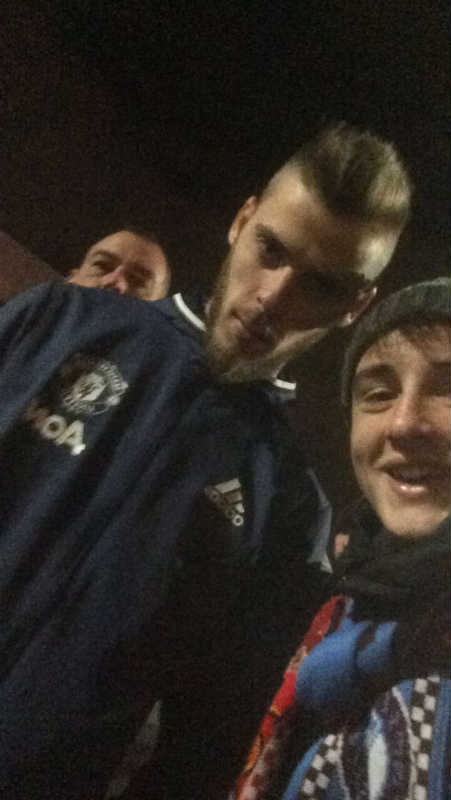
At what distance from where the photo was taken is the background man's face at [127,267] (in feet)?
1.74

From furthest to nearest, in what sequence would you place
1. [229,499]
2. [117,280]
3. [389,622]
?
[117,280], [229,499], [389,622]

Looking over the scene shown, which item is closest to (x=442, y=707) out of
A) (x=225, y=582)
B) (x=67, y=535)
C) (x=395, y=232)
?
(x=225, y=582)

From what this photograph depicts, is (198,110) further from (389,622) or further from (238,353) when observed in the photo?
(389,622)

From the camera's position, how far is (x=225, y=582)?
1.37 ft

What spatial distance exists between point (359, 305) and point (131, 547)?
308mm

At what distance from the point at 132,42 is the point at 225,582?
0.53 metres

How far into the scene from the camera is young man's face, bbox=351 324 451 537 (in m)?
0.36

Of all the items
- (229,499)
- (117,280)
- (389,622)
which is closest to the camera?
(389,622)

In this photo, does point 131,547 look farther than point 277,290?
No

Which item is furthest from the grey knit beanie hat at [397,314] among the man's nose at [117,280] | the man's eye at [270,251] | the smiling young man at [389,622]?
the man's nose at [117,280]

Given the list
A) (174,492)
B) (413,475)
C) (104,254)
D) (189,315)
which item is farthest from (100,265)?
(413,475)

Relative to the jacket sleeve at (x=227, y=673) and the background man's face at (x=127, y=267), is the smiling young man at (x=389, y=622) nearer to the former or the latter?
the jacket sleeve at (x=227, y=673)

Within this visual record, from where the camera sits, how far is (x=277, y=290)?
507 mm

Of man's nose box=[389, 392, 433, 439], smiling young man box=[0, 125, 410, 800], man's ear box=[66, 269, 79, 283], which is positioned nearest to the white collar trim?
smiling young man box=[0, 125, 410, 800]
